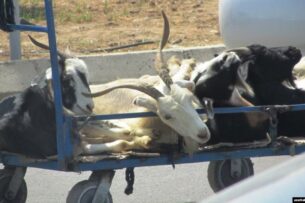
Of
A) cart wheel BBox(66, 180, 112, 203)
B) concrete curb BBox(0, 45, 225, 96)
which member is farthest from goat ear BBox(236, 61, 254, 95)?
concrete curb BBox(0, 45, 225, 96)

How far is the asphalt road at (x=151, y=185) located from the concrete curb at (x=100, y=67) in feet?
5.63

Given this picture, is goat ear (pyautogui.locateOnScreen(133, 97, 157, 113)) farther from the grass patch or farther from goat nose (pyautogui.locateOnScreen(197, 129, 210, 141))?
the grass patch

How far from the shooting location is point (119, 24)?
11.6 meters

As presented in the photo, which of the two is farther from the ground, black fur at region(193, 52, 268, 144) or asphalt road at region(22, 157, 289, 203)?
black fur at region(193, 52, 268, 144)

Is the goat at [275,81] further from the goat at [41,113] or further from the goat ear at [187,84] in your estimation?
the goat at [41,113]

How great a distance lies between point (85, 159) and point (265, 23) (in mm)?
2142

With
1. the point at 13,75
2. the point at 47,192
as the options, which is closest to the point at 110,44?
the point at 13,75

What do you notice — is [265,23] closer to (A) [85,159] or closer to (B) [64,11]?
(A) [85,159]

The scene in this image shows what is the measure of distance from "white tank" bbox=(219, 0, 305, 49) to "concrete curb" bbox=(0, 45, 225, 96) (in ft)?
6.44

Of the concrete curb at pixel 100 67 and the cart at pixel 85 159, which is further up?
the cart at pixel 85 159

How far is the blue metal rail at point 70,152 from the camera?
4.79m

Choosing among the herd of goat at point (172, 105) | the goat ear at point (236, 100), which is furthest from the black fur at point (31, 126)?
the goat ear at point (236, 100)

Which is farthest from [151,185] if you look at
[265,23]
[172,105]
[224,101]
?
[172,105]

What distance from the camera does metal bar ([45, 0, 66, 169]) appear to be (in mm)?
4777
